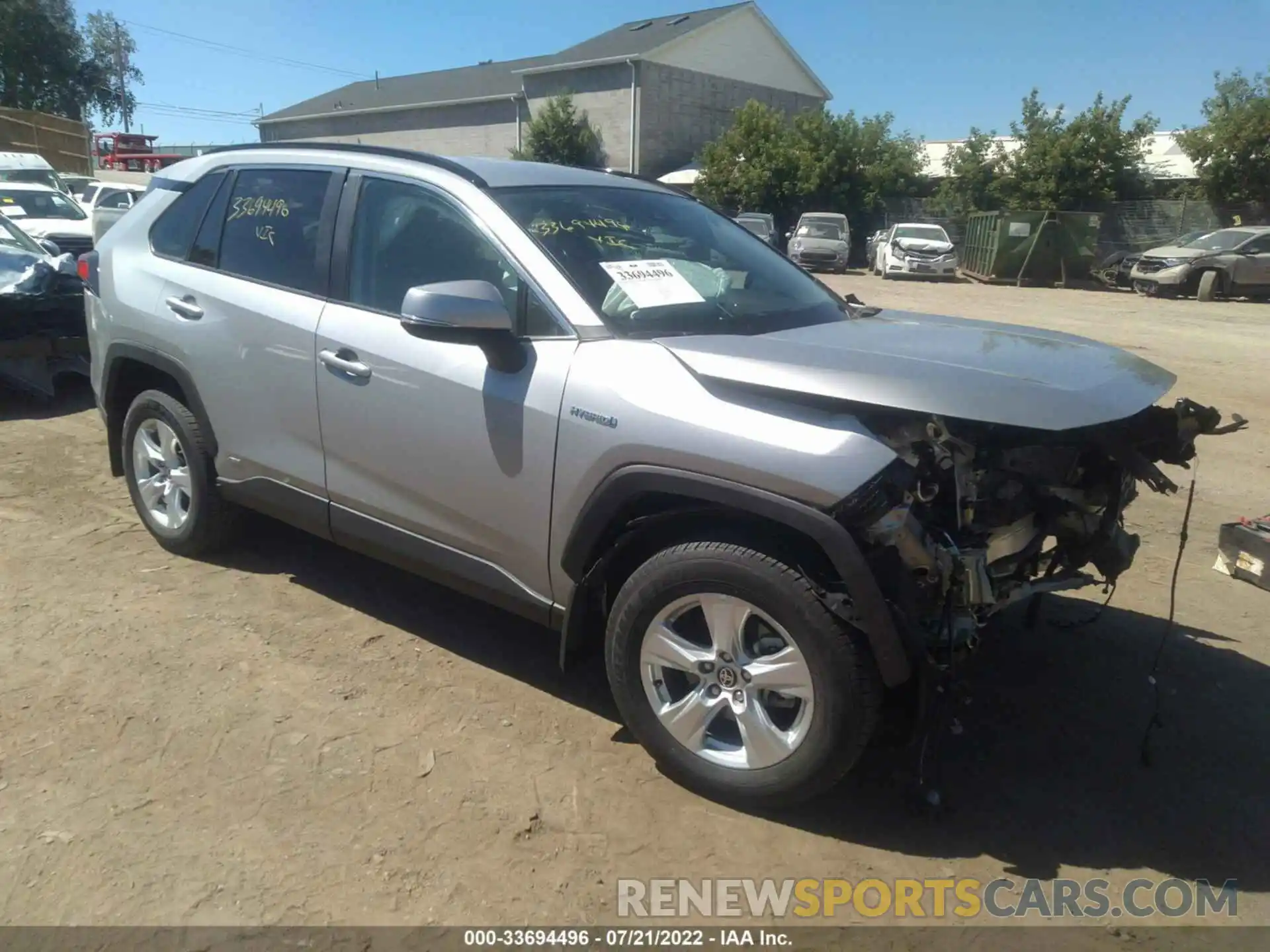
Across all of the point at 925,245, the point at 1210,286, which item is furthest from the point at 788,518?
the point at 925,245

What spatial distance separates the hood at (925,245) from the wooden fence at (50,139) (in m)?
25.2

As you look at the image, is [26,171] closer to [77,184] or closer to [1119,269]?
[77,184]

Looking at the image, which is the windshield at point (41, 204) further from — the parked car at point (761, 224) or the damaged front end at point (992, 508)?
the damaged front end at point (992, 508)

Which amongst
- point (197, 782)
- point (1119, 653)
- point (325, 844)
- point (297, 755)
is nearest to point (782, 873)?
point (325, 844)

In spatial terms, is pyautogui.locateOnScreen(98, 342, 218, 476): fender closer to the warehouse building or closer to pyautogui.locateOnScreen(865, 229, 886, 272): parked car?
pyautogui.locateOnScreen(865, 229, 886, 272): parked car

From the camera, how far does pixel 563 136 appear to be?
130ft

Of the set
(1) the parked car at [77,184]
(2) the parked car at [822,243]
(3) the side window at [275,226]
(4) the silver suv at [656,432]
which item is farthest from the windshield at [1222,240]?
(1) the parked car at [77,184]

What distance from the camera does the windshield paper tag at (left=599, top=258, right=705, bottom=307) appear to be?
3.29 m

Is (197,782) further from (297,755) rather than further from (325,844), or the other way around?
(325,844)

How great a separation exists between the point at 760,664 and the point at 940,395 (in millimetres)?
912

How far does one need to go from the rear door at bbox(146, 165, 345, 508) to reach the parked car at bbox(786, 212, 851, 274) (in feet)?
85.4

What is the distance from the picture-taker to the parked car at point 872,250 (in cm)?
3148

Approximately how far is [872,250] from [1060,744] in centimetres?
3125

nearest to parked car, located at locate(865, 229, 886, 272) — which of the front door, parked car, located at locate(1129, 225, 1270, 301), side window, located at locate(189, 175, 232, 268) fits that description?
parked car, located at locate(1129, 225, 1270, 301)
